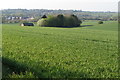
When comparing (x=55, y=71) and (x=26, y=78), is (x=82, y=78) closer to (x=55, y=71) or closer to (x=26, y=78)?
(x=55, y=71)

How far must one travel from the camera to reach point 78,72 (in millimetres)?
8344

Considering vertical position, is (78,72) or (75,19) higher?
(75,19)

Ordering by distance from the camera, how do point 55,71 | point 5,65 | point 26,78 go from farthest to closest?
point 5,65 → point 55,71 → point 26,78

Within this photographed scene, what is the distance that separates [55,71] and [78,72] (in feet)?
3.47

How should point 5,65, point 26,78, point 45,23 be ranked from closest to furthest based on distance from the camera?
point 26,78 → point 5,65 → point 45,23

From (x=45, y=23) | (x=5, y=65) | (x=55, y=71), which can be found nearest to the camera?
(x=55, y=71)

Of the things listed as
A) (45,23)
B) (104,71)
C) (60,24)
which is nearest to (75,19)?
(60,24)

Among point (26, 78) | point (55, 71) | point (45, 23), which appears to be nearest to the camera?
point (26, 78)

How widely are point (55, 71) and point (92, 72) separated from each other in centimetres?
173

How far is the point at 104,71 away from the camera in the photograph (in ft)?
29.3

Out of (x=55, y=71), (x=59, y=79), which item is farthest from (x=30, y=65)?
(x=59, y=79)

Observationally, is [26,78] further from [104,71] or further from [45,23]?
[45,23]

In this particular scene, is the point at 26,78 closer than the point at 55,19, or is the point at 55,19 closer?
the point at 26,78

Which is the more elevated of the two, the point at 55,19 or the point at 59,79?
the point at 55,19
